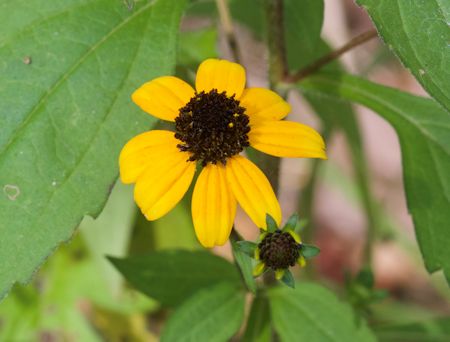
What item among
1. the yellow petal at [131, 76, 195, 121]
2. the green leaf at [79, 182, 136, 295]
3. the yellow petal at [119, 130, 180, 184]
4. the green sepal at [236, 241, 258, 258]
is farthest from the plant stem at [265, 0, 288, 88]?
the green leaf at [79, 182, 136, 295]

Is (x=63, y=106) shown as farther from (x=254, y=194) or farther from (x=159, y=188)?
(x=254, y=194)

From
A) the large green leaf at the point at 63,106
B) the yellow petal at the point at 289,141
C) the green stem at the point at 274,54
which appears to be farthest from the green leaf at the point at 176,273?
the yellow petal at the point at 289,141

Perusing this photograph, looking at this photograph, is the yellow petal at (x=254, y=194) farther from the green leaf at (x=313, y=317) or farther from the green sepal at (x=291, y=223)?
the green leaf at (x=313, y=317)

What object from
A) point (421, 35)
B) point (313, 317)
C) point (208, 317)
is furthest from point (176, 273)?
point (421, 35)

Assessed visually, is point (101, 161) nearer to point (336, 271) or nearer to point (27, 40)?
point (27, 40)

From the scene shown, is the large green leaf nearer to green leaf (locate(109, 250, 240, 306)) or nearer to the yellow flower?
the yellow flower

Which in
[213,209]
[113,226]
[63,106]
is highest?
[63,106]
